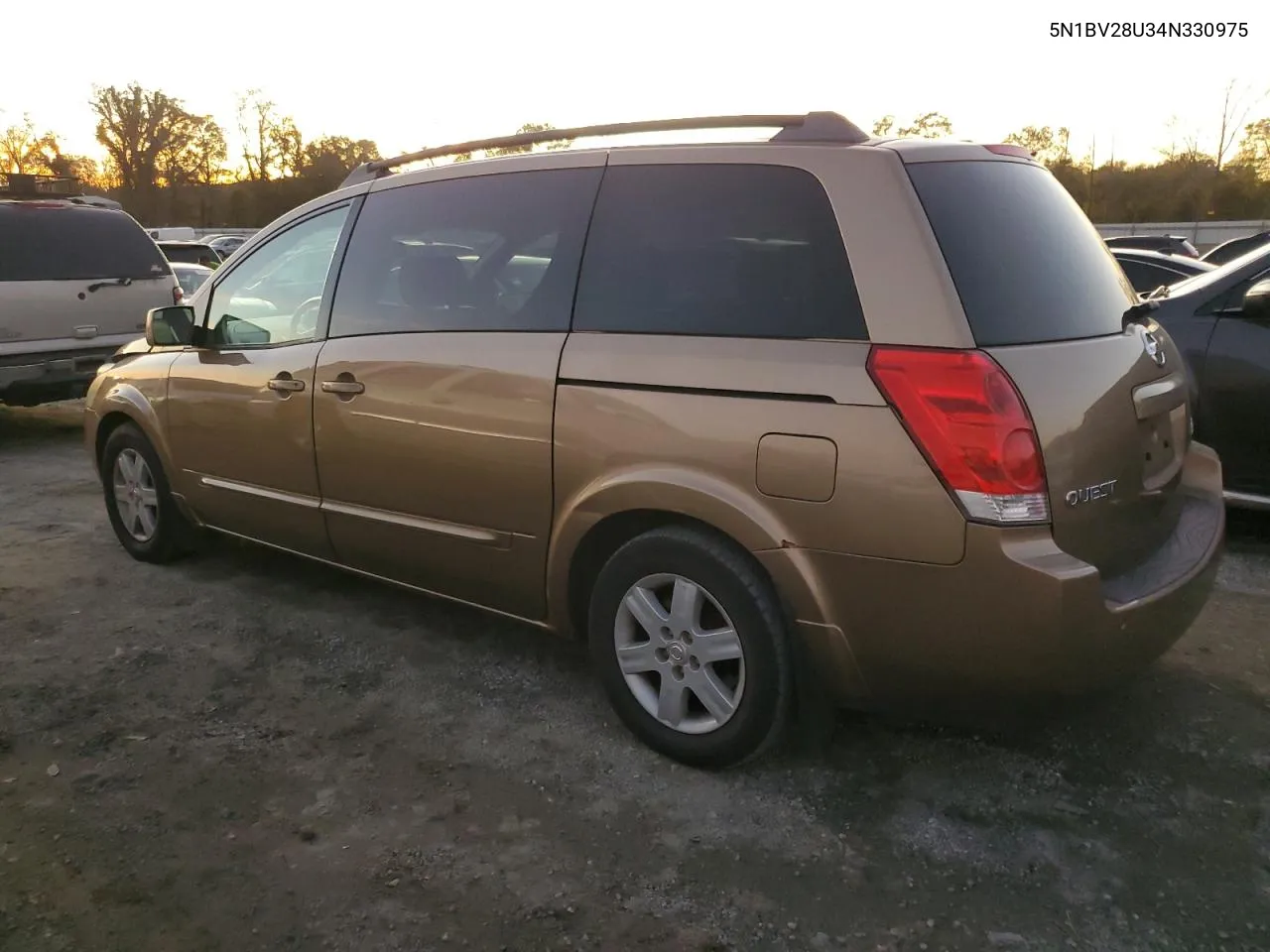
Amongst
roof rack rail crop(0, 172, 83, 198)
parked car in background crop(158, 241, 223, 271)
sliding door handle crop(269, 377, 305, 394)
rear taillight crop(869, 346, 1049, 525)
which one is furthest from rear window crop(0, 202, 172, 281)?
rear taillight crop(869, 346, 1049, 525)

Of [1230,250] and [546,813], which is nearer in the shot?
[546,813]

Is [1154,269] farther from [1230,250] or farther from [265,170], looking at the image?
[265,170]

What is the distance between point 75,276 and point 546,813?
7092 mm

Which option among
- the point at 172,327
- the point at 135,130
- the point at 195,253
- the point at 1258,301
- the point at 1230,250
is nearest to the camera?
the point at 172,327

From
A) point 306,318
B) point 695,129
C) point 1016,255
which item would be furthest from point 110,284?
point 1016,255

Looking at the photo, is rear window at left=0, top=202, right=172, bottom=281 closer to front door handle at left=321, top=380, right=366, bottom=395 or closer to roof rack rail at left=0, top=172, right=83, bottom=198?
roof rack rail at left=0, top=172, right=83, bottom=198

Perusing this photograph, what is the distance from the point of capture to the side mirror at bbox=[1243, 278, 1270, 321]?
470 centimetres

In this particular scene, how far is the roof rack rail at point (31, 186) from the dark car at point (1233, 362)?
863 cm

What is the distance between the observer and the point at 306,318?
4.09 metres

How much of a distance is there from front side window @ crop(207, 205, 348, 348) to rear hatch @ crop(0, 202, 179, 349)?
4062 millimetres

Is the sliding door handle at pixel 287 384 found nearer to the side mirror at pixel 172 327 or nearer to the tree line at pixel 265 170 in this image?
the side mirror at pixel 172 327

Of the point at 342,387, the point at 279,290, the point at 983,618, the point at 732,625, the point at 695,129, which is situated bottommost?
the point at 732,625

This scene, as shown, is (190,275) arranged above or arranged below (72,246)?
below

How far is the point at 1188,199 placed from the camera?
52.7 metres
